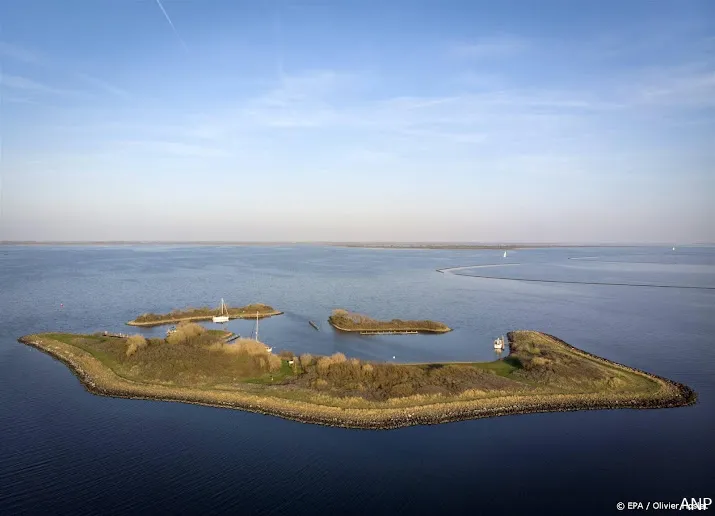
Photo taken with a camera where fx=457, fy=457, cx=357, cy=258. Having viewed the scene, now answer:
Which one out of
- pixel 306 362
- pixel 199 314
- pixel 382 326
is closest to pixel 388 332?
pixel 382 326

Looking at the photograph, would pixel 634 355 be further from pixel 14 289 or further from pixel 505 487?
pixel 14 289

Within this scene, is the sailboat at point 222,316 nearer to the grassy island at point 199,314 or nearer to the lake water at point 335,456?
the grassy island at point 199,314

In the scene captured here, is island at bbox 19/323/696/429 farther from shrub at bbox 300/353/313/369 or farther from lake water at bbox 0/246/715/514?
lake water at bbox 0/246/715/514

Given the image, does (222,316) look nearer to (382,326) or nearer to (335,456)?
(382,326)

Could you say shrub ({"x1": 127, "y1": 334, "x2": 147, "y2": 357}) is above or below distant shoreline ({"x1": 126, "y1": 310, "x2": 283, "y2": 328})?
above

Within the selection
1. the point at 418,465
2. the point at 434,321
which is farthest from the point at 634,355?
the point at 418,465

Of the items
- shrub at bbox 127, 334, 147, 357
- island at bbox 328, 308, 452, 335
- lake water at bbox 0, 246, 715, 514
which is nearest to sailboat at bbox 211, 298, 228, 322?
island at bbox 328, 308, 452, 335
